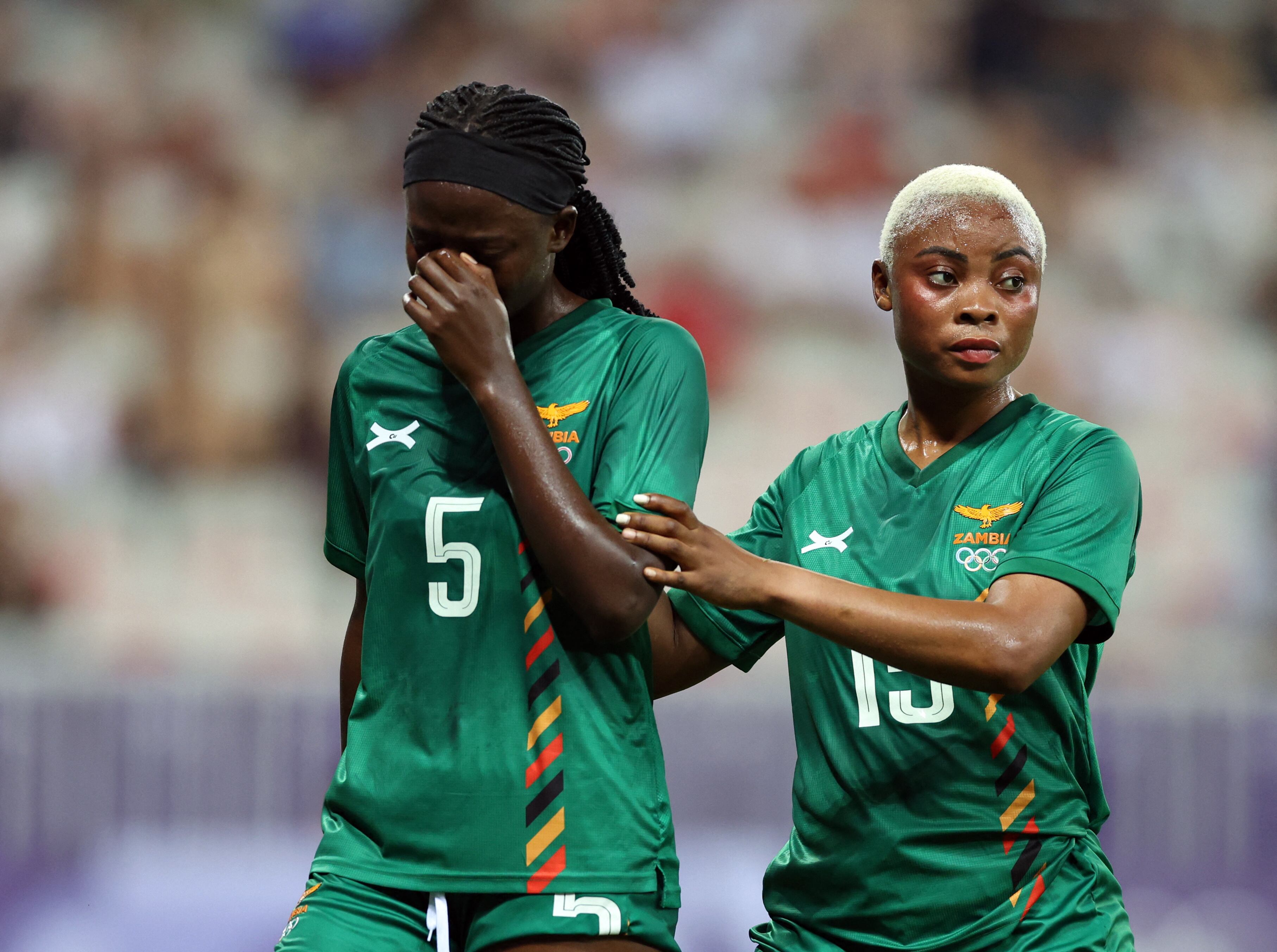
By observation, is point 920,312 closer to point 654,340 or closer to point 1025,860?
point 654,340

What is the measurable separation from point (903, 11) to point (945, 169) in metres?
4.01

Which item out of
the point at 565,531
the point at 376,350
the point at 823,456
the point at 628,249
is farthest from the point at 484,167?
the point at 628,249

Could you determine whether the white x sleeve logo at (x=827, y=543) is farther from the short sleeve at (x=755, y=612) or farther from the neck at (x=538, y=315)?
the neck at (x=538, y=315)

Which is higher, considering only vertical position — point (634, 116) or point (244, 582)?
point (634, 116)

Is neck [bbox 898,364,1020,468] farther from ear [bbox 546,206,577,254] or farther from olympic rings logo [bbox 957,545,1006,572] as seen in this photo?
ear [bbox 546,206,577,254]

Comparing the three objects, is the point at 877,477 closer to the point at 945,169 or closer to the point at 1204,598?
the point at 945,169

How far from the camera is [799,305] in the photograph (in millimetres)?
5840

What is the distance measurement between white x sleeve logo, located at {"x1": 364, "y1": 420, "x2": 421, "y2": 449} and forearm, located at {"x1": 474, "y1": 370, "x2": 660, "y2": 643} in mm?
223

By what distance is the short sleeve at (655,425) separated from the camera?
6.61 feet

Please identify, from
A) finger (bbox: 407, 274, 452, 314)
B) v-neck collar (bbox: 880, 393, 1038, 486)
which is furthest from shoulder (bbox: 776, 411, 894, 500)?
finger (bbox: 407, 274, 452, 314)

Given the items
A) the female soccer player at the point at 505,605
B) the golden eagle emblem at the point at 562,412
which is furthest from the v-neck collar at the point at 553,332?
the golden eagle emblem at the point at 562,412

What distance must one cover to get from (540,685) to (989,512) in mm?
766

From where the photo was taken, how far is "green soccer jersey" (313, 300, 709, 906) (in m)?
1.96

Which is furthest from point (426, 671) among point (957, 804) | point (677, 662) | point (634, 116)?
point (634, 116)
